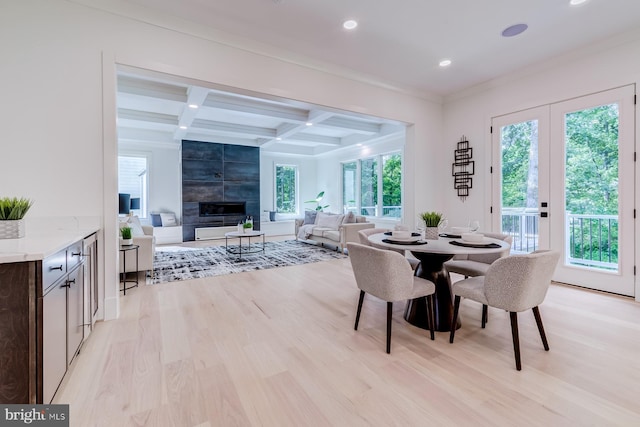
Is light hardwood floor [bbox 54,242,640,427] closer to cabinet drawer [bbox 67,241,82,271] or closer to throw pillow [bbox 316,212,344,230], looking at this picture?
cabinet drawer [bbox 67,241,82,271]

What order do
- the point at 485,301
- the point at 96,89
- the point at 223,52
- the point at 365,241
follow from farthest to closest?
1. the point at 223,52
2. the point at 365,241
3. the point at 96,89
4. the point at 485,301

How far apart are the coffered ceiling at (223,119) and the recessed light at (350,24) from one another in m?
1.11

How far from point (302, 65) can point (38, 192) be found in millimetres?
3076

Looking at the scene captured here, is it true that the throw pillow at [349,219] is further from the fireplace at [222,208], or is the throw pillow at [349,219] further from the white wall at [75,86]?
the white wall at [75,86]

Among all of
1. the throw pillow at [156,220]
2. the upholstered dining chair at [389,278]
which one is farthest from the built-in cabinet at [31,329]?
the throw pillow at [156,220]

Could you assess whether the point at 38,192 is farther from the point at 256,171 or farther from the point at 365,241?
the point at 256,171

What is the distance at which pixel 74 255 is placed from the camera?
1.87m

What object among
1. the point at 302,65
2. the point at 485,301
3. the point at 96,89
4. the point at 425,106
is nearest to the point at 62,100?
the point at 96,89

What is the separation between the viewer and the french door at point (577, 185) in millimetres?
3328

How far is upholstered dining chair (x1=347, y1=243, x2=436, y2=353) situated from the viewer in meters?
2.13

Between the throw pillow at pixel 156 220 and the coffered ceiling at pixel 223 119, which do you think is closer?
the coffered ceiling at pixel 223 119

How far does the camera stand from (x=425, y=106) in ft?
16.4

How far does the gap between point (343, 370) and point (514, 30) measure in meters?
3.82

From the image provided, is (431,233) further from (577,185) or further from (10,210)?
(10,210)
